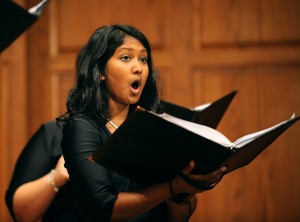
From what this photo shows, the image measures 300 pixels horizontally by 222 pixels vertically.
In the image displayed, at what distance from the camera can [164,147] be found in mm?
1028

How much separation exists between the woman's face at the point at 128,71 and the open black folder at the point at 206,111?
19cm

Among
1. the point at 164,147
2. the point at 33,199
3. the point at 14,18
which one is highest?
the point at 14,18

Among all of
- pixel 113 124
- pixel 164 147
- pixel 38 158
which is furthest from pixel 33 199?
pixel 164 147

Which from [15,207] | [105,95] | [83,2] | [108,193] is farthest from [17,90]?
[108,193]

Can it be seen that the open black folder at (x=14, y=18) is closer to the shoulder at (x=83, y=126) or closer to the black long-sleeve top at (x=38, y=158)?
the shoulder at (x=83, y=126)

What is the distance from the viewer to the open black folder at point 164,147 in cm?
98

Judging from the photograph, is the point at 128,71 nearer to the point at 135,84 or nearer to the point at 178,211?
the point at 135,84

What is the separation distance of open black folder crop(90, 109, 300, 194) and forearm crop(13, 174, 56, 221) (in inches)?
22.8

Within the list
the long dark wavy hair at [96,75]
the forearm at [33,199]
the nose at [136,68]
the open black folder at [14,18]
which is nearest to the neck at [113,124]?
the long dark wavy hair at [96,75]

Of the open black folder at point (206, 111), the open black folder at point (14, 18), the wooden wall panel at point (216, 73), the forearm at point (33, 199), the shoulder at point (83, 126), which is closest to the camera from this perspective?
the open black folder at point (14, 18)

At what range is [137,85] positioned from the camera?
4.04 ft

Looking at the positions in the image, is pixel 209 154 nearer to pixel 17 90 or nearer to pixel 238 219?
pixel 238 219

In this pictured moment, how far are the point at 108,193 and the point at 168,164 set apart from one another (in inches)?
5.4

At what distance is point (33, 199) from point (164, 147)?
2.47 ft
